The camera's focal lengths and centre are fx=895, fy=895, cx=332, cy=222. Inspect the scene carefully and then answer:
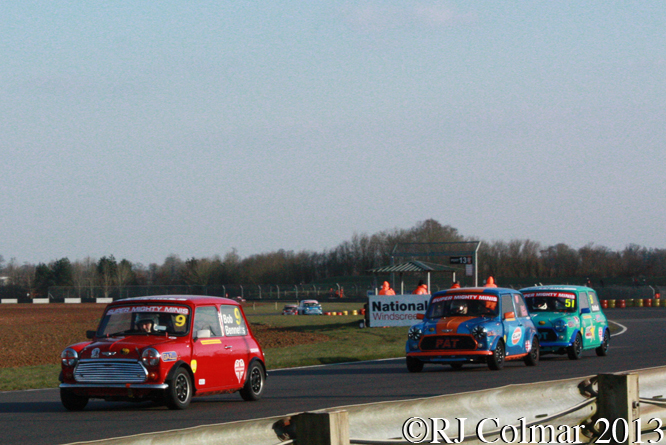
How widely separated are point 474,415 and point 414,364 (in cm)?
1331

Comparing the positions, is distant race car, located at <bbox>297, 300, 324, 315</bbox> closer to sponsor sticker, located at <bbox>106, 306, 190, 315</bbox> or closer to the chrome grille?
sponsor sticker, located at <bbox>106, 306, 190, 315</bbox>

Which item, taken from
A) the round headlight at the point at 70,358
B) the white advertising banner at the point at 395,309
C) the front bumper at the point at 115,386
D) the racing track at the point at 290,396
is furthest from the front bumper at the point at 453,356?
the white advertising banner at the point at 395,309

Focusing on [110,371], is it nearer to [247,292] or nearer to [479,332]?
[479,332]

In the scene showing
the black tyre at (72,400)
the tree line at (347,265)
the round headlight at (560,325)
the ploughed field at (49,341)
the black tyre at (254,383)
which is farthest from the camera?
the tree line at (347,265)

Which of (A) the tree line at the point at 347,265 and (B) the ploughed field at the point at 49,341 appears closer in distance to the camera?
(B) the ploughed field at the point at 49,341

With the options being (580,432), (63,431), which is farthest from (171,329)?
(580,432)

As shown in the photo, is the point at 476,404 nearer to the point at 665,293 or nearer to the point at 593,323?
the point at 593,323

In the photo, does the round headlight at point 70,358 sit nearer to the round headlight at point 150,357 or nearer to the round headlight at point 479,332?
the round headlight at point 150,357

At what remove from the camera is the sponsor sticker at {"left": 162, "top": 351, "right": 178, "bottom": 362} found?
38.3 feet

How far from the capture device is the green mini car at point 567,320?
21188mm

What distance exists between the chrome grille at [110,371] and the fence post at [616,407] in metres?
6.73

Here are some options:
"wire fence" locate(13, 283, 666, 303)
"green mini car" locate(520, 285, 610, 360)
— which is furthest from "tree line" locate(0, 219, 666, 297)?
"green mini car" locate(520, 285, 610, 360)

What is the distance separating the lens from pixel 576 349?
21266mm

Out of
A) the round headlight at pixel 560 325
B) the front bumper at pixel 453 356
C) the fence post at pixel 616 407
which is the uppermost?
the fence post at pixel 616 407
